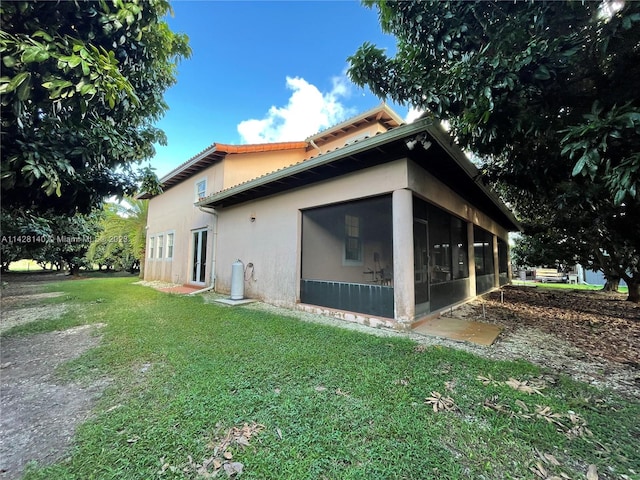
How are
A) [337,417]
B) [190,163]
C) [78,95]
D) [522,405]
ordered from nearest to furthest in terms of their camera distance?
[337,417]
[522,405]
[78,95]
[190,163]

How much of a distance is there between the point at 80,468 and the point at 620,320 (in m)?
9.36

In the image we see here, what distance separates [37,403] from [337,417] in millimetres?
2863

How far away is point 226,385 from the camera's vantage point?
2.78m

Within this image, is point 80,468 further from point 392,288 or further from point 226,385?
point 392,288

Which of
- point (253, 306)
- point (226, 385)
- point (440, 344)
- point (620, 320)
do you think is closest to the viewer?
point (226, 385)

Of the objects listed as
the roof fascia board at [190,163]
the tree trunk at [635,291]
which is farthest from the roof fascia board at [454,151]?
the roof fascia board at [190,163]

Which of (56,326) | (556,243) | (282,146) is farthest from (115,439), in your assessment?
(556,243)

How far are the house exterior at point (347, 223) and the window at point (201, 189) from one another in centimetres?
9

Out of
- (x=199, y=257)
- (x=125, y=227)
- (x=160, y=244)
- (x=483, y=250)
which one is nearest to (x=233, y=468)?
(x=199, y=257)

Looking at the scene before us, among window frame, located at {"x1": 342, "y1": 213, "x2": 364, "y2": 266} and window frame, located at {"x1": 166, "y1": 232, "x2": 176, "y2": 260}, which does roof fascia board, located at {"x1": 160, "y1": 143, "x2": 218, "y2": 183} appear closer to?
window frame, located at {"x1": 166, "y1": 232, "x2": 176, "y2": 260}

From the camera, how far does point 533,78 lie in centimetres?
321

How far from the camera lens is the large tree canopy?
94.5 inches

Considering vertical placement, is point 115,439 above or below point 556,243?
below

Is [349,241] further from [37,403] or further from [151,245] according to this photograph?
[151,245]
